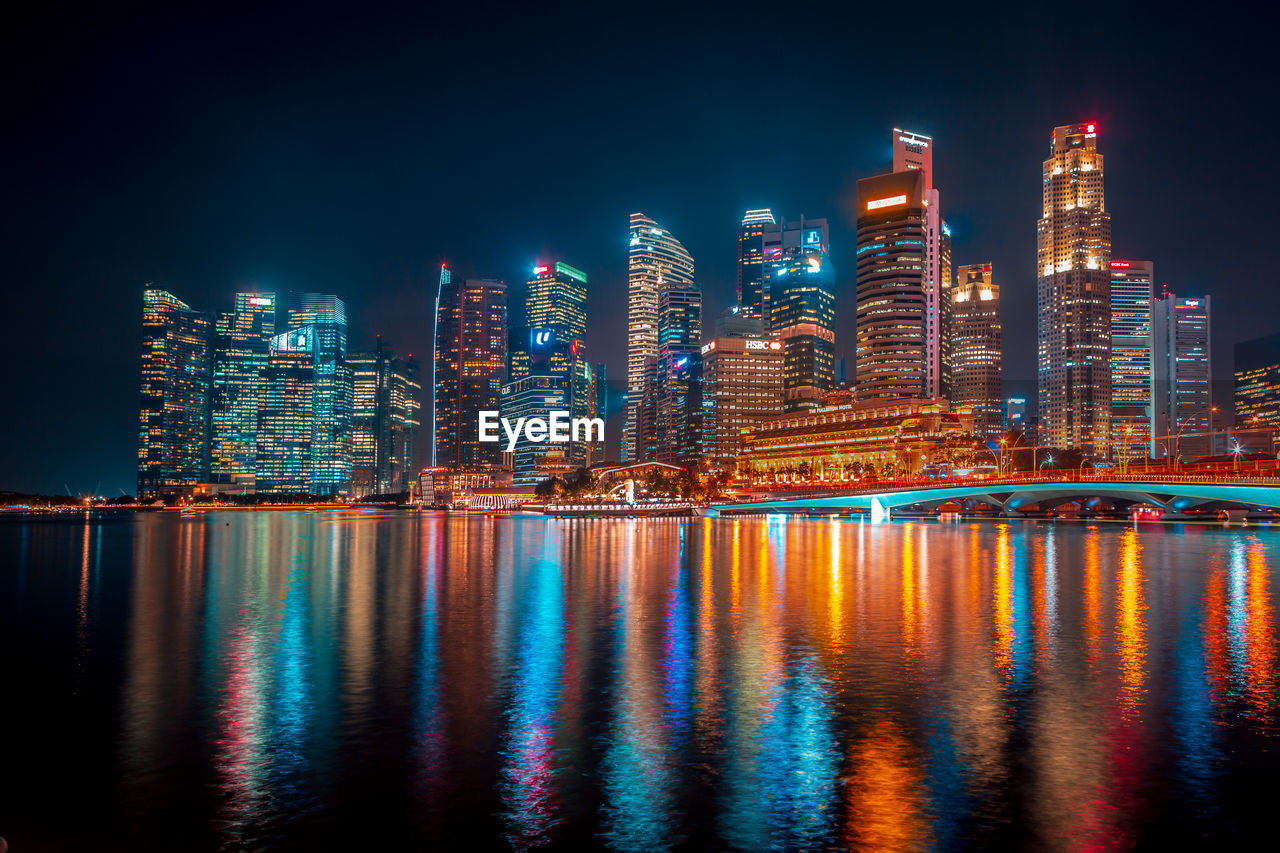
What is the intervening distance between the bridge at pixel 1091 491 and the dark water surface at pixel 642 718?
5070 centimetres

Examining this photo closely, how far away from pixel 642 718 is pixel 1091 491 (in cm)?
10051

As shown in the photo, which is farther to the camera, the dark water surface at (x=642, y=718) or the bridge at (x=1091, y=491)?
the bridge at (x=1091, y=491)

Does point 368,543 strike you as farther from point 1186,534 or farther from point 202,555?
point 1186,534

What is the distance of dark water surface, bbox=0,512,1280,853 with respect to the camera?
41.5 ft

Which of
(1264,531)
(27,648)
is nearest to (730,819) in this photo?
(27,648)

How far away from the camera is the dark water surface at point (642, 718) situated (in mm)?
12656

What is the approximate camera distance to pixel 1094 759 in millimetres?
15531

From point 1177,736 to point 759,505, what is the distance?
134 meters

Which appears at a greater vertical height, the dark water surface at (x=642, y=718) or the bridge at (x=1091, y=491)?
the bridge at (x=1091, y=491)

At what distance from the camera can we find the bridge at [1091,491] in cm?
8391

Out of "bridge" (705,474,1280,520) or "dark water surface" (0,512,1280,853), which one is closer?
"dark water surface" (0,512,1280,853)

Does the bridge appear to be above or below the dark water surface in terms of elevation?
above

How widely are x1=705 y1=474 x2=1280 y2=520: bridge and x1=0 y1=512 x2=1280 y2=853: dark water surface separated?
50.7 meters

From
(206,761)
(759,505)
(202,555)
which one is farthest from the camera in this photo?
(759,505)
